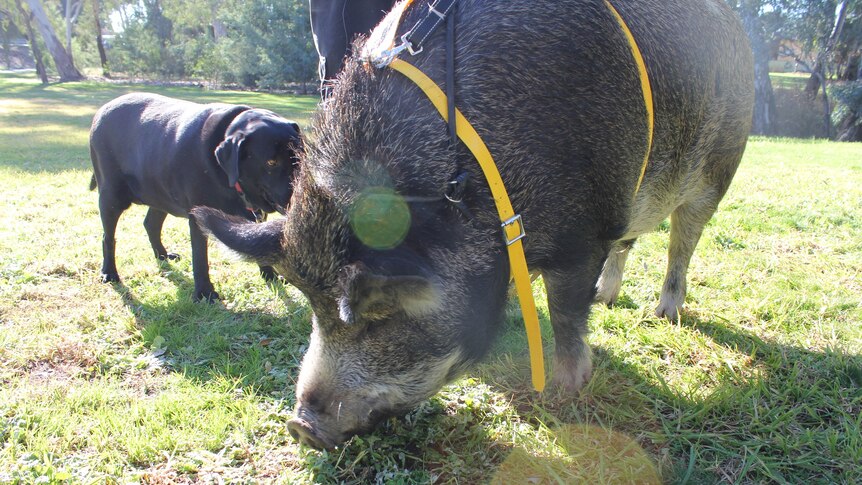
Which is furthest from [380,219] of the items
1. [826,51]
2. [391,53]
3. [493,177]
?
[826,51]

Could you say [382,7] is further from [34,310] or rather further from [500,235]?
[34,310]

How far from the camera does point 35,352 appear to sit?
362 cm

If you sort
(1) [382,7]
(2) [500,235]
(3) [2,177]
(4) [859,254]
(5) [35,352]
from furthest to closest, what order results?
(3) [2,177] → (4) [859,254] → (1) [382,7] → (5) [35,352] → (2) [500,235]

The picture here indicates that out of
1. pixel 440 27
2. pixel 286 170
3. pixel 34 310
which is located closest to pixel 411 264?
pixel 440 27

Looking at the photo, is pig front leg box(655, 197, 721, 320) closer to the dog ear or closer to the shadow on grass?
the shadow on grass

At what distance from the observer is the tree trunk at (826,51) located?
22672 mm

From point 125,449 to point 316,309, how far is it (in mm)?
1220

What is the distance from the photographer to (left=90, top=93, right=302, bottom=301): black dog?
13.6ft

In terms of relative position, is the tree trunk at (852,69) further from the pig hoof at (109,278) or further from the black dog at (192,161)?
the pig hoof at (109,278)

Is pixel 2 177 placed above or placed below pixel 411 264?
below

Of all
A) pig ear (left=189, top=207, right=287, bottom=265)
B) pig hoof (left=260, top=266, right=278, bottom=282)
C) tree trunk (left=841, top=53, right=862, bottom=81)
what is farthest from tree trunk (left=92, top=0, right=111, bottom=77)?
pig ear (left=189, top=207, right=287, bottom=265)

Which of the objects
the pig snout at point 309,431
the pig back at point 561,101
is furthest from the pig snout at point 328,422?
the pig back at point 561,101

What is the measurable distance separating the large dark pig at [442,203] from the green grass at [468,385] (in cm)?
47

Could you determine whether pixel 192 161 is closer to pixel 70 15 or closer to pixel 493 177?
pixel 493 177
